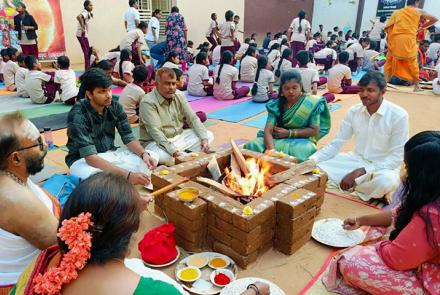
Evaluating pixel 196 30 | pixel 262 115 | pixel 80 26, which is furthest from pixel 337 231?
pixel 196 30

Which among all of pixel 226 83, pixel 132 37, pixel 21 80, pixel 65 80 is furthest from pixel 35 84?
pixel 226 83

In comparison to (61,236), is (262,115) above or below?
below

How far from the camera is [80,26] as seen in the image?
847 centimetres

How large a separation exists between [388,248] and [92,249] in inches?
52.6

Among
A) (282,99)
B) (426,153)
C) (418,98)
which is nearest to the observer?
(426,153)

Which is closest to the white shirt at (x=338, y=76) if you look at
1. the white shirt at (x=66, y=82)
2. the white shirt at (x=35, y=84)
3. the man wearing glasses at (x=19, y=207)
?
the white shirt at (x=66, y=82)

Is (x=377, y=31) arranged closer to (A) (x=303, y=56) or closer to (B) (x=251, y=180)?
(A) (x=303, y=56)

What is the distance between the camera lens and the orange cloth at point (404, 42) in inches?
286

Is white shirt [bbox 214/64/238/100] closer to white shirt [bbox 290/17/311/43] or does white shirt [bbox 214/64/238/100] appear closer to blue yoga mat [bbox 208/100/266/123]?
blue yoga mat [bbox 208/100/266/123]

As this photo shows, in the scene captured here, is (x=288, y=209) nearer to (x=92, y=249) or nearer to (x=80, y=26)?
(x=92, y=249)

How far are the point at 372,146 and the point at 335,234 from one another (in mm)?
1108

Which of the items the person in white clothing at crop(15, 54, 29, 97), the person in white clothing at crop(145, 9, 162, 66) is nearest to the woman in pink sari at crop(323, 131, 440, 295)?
the person in white clothing at crop(15, 54, 29, 97)

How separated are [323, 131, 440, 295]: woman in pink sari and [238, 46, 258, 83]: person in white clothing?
709 cm

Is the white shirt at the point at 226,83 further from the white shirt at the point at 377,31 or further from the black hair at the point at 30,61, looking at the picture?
the white shirt at the point at 377,31
